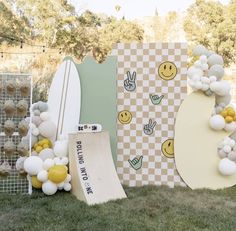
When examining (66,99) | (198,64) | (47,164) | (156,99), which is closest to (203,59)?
(198,64)

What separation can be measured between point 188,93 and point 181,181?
1.11 meters

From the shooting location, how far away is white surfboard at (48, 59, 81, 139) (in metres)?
4.65

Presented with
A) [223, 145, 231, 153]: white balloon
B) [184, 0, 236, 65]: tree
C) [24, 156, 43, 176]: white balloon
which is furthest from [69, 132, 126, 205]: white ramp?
[184, 0, 236, 65]: tree

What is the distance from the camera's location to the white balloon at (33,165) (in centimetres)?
409

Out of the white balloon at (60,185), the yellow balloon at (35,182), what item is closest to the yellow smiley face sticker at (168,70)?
the white balloon at (60,185)

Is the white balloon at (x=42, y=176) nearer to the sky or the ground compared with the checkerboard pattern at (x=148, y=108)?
nearer to the ground

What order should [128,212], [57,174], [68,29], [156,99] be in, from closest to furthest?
[128,212] → [57,174] → [156,99] → [68,29]

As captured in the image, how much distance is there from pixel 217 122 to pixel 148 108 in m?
0.86

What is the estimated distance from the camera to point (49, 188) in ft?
13.3

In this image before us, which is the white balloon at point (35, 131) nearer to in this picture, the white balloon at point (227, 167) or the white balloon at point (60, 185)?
the white balloon at point (60, 185)

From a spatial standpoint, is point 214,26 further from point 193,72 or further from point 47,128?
point 47,128

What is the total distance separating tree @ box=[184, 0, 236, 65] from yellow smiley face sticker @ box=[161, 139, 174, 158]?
47.1ft

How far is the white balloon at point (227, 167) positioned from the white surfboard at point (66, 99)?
1.86m

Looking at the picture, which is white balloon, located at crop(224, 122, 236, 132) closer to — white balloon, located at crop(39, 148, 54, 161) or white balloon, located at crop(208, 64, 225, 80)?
white balloon, located at crop(208, 64, 225, 80)
